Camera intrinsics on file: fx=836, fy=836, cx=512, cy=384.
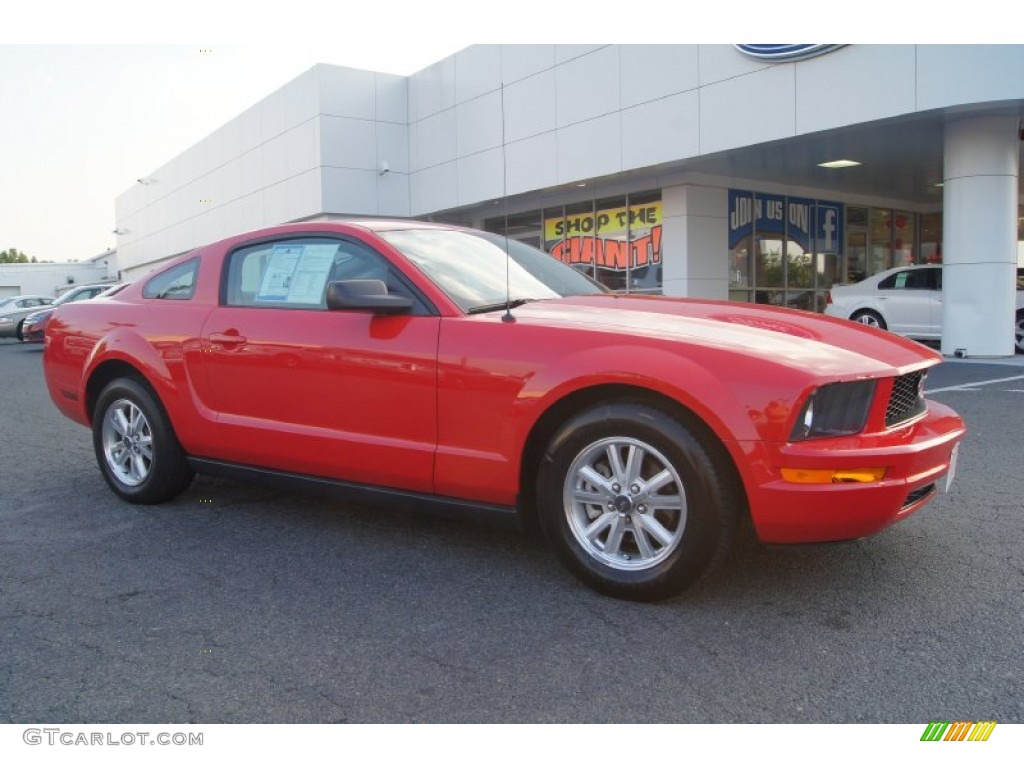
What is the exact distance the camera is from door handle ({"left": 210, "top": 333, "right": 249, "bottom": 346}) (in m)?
4.18

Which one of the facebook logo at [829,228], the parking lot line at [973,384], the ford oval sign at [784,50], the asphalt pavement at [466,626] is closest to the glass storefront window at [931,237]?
the facebook logo at [829,228]

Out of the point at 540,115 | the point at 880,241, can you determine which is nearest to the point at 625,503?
the point at 540,115

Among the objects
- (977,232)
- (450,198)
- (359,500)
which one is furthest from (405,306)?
(450,198)

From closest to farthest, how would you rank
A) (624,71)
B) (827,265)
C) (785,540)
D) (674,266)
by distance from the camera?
(785,540) < (624,71) < (674,266) < (827,265)

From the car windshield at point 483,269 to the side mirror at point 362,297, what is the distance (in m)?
0.26

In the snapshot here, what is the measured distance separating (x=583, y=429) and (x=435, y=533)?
1.25 meters

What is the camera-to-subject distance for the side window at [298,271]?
12.9 ft

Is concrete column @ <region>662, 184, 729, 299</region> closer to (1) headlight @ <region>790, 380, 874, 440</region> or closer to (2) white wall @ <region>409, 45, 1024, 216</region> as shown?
(2) white wall @ <region>409, 45, 1024, 216</region>

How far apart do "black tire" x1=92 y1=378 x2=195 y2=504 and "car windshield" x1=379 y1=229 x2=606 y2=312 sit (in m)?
1.73

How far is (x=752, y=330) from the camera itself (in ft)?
10.8

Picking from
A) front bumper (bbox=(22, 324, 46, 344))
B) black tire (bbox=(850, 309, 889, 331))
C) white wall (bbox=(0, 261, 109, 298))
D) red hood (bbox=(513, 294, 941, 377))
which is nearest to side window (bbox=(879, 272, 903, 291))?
black tire (bbox=(850, 309, 889, 331))

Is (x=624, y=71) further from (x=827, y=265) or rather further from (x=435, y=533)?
(x=435, y=533)

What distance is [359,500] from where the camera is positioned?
3844mm

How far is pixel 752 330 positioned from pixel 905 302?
39.6ft
